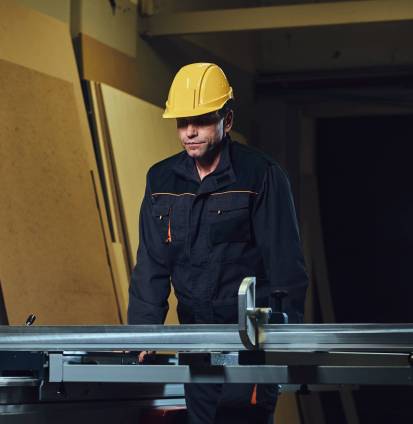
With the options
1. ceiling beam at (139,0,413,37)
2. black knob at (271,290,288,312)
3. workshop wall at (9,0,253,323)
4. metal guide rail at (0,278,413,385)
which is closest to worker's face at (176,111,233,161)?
black knob at (271,290,288,312)

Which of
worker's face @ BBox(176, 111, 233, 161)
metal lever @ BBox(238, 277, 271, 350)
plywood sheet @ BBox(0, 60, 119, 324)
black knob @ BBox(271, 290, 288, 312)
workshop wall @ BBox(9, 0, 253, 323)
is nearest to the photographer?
metal lever @ BBox(238, 277, 271, 350)

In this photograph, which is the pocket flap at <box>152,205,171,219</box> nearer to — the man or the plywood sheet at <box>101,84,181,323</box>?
the man

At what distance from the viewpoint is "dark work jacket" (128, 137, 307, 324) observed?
2912mm

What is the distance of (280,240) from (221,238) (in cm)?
15

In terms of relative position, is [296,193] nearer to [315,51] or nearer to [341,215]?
[341,215]

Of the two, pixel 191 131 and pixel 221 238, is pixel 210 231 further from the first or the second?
pixel 191 131

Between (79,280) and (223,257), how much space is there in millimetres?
1573

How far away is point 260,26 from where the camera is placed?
5770mm

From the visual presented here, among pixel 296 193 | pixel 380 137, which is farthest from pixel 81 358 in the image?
pixel 380 137

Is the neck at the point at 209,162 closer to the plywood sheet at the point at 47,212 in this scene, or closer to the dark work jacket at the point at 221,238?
the dark work jacket at the point at 221,238

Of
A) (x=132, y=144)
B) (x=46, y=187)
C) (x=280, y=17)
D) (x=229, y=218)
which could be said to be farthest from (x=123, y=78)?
(x=229, y=218)

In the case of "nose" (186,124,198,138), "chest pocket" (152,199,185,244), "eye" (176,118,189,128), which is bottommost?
"chest pocket" (152,199,185,244)

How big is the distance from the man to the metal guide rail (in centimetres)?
45

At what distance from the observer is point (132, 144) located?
504cm
